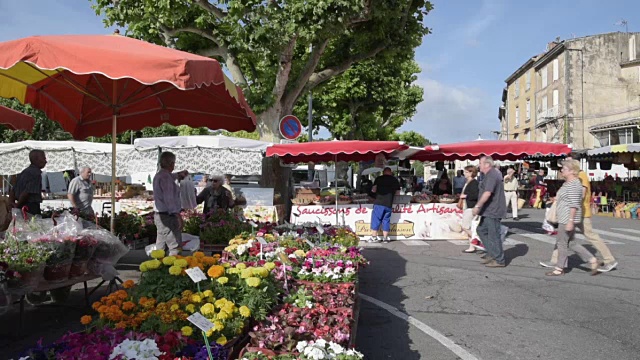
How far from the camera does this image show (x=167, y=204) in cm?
624

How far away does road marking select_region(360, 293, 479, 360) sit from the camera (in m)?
4.51

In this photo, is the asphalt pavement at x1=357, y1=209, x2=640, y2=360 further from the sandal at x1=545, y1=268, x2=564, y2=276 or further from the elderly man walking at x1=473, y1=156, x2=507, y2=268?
the elderly man walking at x1=473, y1=156, x2=507, y2=268

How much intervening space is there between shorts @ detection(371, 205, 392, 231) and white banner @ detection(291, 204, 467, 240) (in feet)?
1.62

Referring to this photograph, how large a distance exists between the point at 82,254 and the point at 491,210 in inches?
245

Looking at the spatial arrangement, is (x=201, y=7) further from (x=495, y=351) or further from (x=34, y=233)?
(x=495, y=351)

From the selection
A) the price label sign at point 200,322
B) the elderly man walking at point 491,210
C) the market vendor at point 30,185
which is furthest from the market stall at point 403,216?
the price label sign at point 200,322

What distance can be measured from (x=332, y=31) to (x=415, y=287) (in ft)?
21.6

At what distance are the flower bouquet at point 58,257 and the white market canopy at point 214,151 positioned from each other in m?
7.63

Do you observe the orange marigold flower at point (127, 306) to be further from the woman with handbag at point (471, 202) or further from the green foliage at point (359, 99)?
the green foliage at point (359, 99)

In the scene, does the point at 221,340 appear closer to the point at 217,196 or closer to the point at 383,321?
the point at 383,321

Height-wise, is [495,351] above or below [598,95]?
below

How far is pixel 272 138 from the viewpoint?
1311cm

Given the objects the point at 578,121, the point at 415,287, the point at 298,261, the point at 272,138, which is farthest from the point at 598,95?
the point at 298,261

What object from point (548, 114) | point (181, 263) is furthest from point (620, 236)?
point (548, 114)
